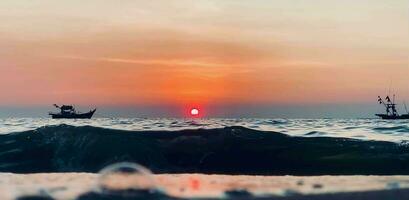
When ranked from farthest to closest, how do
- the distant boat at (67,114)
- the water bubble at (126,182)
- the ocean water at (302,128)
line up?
the distant boat at (67,114), the ocean water at (302,128), the water bubble at (126,182)

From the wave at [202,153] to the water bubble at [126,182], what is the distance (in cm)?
663

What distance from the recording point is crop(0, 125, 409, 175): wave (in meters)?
15.8

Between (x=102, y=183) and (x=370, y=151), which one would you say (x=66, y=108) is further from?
(x=102, y=183)

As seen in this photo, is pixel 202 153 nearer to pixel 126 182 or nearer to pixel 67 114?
pixel 126 182

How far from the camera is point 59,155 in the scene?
56.9 ft

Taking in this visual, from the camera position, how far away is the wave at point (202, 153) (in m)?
15.8

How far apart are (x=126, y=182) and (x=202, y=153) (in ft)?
33.3

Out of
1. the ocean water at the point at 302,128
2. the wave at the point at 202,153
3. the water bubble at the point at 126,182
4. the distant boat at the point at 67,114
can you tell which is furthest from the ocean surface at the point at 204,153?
the distant boat at the point at 67,114

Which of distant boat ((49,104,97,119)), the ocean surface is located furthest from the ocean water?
distant boat ((49,104,97,119))

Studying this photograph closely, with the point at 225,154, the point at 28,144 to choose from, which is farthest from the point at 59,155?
the point at 225,154

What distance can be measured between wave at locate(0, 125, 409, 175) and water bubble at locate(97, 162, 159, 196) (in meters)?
6.63

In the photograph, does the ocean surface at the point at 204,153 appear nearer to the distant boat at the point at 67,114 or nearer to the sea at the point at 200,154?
the sea at the point at 200,154

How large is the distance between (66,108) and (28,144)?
109 m

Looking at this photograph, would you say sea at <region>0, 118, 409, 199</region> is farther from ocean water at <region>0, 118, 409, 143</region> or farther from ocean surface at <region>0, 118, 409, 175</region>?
ocean water at <region>0, 118, 409, 143</region>
